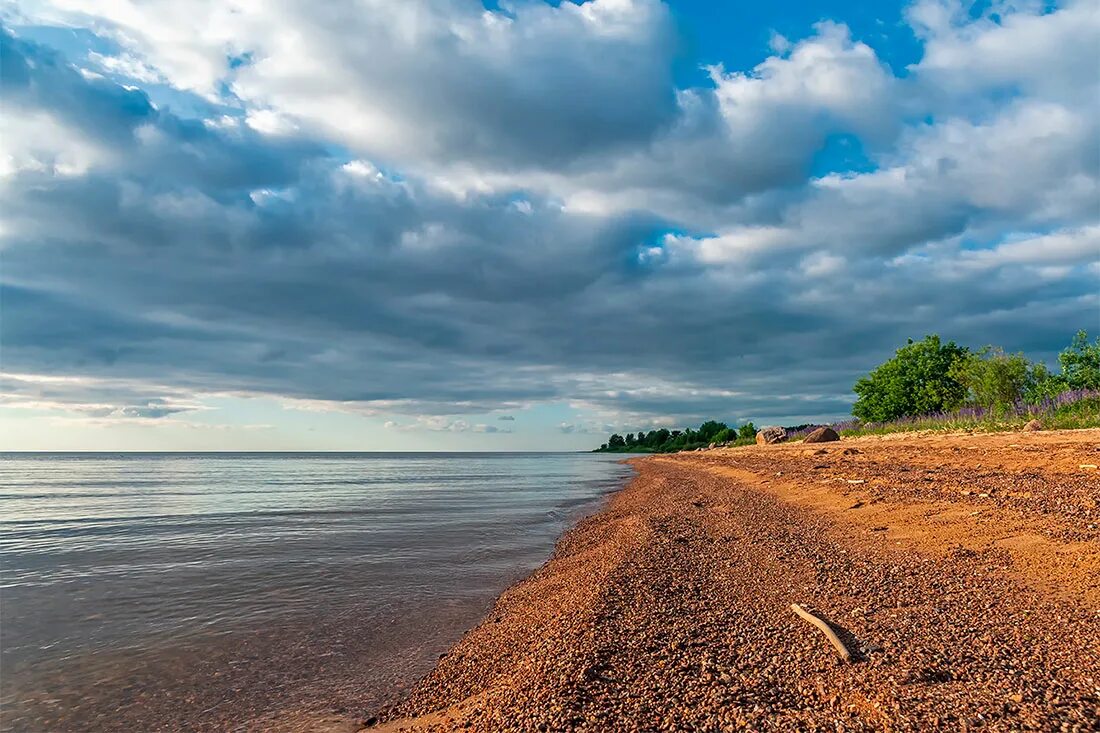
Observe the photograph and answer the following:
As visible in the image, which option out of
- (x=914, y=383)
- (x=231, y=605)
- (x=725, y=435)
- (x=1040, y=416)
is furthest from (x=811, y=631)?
(x=725, y=435)

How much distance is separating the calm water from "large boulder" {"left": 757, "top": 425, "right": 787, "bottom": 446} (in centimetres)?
4836

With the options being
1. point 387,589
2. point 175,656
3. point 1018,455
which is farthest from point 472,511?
point 1018,455

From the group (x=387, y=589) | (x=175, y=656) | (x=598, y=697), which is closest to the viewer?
(x=598, y=697)

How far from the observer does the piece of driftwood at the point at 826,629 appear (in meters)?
4.10

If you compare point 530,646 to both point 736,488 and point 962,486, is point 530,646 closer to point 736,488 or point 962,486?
point 962,486

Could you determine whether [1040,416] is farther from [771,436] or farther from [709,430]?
[709,430]

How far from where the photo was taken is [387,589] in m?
8.57

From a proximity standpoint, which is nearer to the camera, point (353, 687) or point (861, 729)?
point (861, 729)

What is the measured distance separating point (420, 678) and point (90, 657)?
11.9 ft

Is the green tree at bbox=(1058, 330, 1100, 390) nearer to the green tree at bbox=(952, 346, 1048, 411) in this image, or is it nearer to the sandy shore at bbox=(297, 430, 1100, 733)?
the green tree at bbox=(952, 346, 1048, 411)

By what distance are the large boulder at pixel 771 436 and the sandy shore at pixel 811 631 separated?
171 feet

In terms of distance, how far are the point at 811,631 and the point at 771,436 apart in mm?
60319

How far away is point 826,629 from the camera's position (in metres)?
4.54

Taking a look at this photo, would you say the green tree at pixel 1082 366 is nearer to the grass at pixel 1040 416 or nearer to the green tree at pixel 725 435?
the grass at pixel 1040 416
